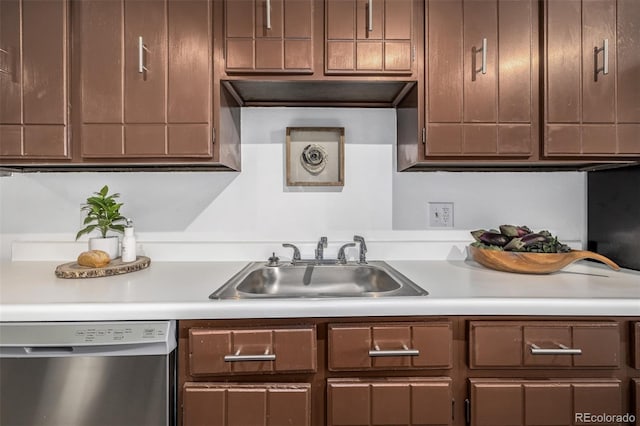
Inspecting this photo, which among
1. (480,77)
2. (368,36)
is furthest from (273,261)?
(480,77)

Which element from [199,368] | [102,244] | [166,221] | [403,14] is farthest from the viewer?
[166,221]

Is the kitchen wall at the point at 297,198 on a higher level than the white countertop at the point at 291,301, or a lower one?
higher

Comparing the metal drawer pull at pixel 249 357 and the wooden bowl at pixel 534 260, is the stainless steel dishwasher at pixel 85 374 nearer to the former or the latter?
the metal drawer pull at pixel 249 357

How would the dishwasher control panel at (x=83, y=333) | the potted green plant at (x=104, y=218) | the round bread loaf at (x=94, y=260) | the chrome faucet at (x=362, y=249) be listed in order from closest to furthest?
the dishwasher control panel at (x=83, y=333), the round bread loaf at (x=94, y=260), the potted green plant at (x=104, y=218), the chrome faucet at (x=362, y=249)

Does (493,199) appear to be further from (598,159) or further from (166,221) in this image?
(166,221)

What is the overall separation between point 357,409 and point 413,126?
1029 millimetres

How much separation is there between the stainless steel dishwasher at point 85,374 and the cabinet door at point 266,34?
959mm

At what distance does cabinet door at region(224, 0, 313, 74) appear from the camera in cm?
119

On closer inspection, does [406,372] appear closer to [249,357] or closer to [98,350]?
[249,357]

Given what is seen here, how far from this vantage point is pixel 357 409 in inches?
35.6

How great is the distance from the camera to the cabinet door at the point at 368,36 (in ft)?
3.93

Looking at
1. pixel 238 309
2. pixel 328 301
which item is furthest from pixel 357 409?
pixel 238 309

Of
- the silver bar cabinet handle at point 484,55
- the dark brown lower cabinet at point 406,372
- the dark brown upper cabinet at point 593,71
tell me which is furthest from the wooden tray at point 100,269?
the dark brown upper cabinet at point 593,71

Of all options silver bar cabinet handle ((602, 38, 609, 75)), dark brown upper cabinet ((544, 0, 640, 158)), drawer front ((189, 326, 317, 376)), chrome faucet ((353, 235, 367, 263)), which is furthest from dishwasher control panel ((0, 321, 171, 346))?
silver bar cabinet handle ((602, 38, 609, 75))
